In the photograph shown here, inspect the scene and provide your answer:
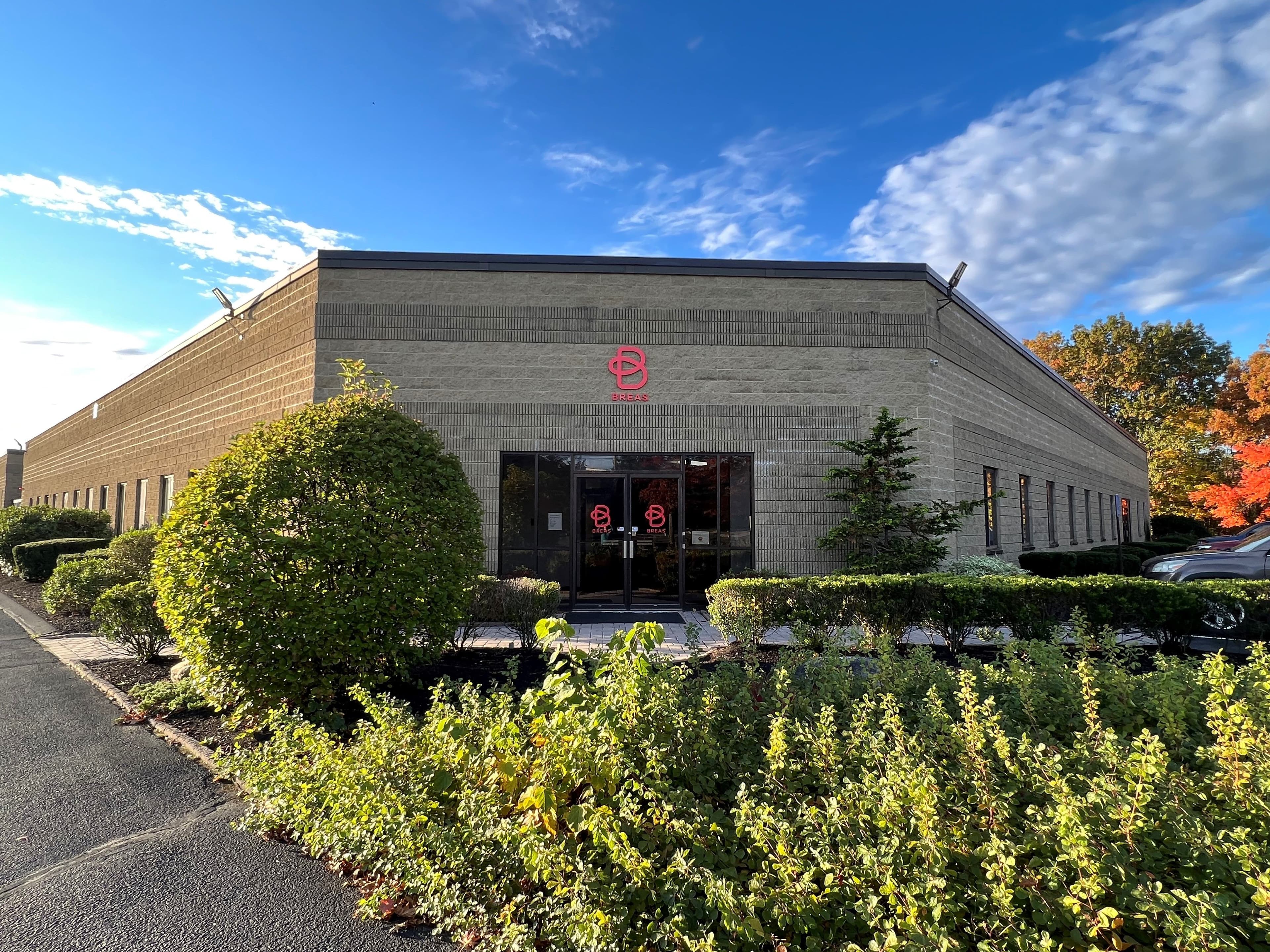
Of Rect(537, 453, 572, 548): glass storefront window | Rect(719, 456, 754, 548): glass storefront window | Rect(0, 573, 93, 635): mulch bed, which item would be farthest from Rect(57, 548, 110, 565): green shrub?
Rect(719, 456, 754, 548): glass storefront window

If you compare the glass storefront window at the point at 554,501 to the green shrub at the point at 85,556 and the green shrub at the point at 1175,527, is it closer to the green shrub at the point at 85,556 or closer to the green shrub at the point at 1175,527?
the green shrub at the point at 85,556

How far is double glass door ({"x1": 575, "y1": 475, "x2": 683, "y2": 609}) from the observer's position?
1207 cm

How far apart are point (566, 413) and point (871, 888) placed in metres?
10.4

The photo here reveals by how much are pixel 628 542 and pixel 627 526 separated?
0.91 feet

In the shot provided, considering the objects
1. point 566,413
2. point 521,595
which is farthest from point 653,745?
point 566,413

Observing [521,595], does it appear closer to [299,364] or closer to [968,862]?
[968,862]

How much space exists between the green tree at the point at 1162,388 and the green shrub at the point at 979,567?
34542mm

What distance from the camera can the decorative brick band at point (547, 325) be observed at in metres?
12.4

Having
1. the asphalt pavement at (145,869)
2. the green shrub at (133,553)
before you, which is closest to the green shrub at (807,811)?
the asphalt pavement at (145,869)

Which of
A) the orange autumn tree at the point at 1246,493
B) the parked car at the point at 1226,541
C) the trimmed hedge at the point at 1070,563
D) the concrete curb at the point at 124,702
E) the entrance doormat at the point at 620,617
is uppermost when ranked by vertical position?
the orange autumn tree at the point at 1246,493

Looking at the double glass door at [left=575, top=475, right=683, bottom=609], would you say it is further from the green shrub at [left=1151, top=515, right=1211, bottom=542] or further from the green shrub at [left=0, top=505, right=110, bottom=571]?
the green shrub at [left=1151, top=515, right=1211, bottom=542]

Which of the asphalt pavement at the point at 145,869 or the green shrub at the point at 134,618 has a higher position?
the green shrub at the point at 134,618

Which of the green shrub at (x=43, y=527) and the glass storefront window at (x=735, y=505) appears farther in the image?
the green shrub at (x=43, y=527)

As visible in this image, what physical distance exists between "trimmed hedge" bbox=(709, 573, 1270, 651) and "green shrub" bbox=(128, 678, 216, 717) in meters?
4.85
